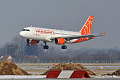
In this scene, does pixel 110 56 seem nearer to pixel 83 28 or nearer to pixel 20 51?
pixel 83 28

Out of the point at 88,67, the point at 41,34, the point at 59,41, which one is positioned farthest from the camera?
the point at 88,67

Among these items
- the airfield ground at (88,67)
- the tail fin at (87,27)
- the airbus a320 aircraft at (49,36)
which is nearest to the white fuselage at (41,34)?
the airbus a320 aircraft at (49,36)

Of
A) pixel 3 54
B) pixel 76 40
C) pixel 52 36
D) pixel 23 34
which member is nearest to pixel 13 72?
pixel 23 34

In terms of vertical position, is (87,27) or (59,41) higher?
(87,27)

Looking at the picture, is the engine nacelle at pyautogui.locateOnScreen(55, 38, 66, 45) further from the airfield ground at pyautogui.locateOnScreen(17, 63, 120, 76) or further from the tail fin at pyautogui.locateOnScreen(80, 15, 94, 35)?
the tail fin at pyautogui.locateOnScreen(80, 15, 94, 35)

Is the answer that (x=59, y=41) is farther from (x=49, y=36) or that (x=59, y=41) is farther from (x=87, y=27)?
(x=87, y=27)

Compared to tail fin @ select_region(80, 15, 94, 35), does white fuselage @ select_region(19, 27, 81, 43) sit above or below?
below

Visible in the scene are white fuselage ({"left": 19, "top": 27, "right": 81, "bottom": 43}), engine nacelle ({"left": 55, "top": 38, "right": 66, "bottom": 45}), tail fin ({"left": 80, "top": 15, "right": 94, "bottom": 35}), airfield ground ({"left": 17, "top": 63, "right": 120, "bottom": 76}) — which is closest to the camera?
airfield ground ({"left": 17, "top": 63, "right": 120, "bottom": 76})

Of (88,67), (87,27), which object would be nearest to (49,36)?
(88,67)

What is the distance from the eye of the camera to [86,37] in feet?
261

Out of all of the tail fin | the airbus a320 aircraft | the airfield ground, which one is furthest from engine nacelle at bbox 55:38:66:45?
the tail fin

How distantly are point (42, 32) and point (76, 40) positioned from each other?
44.3 ft

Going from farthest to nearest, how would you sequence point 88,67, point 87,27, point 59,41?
1. point 87,27
2. point 88,67
3. point 59,41

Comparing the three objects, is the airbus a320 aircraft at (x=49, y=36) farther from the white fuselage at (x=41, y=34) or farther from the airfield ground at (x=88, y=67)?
the airfield ground at (x=88, y=67)
